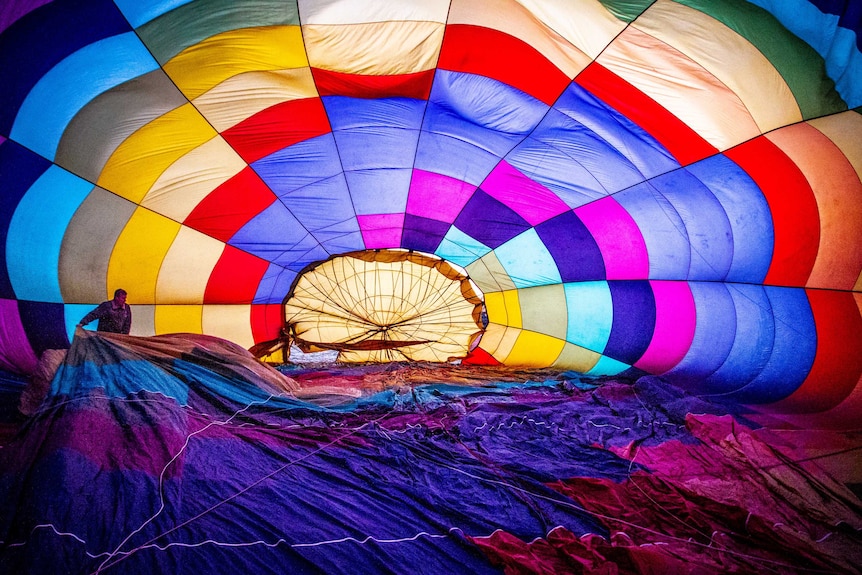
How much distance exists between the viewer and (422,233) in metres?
4.71

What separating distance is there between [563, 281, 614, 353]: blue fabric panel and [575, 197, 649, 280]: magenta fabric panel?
302mm

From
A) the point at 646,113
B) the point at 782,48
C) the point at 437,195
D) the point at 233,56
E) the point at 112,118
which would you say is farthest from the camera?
the point at 437,195

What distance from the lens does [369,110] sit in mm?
3141

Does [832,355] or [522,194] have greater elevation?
[522,194]

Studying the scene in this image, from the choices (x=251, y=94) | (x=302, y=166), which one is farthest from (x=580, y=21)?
(x=302, y=166)

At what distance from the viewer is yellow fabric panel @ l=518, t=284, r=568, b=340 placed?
4820mm

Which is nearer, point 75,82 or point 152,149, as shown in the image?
point 75,82

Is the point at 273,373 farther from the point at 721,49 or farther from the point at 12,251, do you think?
the point at 721,49

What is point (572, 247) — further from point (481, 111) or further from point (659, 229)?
point (481, 111)

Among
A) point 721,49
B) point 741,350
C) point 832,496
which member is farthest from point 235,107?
point 741,350

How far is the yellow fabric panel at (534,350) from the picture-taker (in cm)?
504

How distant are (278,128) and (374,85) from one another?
810mm

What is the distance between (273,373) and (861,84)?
11.3ft

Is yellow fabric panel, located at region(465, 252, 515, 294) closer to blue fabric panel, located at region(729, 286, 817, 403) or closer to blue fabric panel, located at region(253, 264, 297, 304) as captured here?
blue fabric panel, located at region(253, 264, 297, 304)
